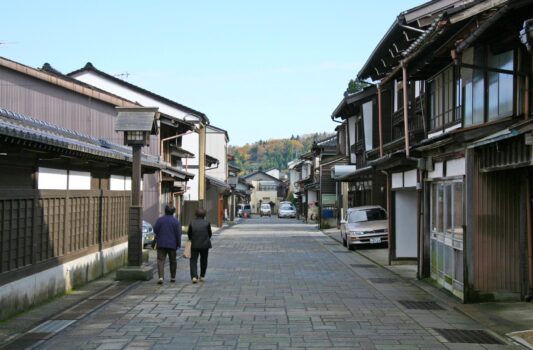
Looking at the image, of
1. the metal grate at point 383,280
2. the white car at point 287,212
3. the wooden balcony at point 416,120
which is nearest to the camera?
the metal grate at point 383,280

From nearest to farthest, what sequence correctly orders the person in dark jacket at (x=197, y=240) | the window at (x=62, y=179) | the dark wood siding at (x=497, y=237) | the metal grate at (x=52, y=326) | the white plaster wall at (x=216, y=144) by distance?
the metal grate at (x=52, y=326) < the dark wood siding at (x=497, y=237) < the window at (x=62, y=179) < the person in dark jacket at (x=197, y=240) < the white plaster wall at (x=216, y=144)

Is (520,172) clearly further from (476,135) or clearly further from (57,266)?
(57,266)

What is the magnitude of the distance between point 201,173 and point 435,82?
46.2 feet

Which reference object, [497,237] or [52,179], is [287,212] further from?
[497,237]

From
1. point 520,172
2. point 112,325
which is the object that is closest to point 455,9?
point 520,172

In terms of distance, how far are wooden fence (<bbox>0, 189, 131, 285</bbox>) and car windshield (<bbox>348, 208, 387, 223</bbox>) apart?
1224 cm

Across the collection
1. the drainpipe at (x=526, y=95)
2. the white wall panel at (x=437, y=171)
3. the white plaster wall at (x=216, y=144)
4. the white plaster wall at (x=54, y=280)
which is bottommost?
the white plaster wall at (x=54, y=280)

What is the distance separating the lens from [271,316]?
9961 mm

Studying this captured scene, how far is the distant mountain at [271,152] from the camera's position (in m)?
157

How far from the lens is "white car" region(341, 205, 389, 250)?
24844 millimetres

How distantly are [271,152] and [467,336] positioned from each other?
156 m

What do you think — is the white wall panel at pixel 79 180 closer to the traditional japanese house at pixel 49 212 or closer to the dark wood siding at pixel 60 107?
the traditional japanese house at pixel 49 212

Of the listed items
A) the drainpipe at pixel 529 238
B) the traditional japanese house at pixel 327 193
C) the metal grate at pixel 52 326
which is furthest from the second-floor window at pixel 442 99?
the traditional japanese house at pixel 327 193

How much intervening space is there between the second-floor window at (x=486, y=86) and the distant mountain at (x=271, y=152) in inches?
5421
